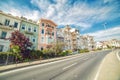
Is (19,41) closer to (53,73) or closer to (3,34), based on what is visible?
(3,34)

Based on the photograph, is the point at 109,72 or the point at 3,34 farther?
the point at 3,34

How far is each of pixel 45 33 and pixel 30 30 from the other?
6.73 meters

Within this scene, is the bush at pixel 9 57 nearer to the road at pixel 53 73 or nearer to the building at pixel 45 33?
the road at pixel 53 73

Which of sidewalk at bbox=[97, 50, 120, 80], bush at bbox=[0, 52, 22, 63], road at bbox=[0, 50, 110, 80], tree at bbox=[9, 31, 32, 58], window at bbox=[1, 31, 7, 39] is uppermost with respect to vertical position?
window at bbox=[1, 31, 7, 39]

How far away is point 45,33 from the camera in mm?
35875

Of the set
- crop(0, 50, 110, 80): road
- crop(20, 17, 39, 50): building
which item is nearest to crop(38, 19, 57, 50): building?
crop(20, 17, 39, 50): building

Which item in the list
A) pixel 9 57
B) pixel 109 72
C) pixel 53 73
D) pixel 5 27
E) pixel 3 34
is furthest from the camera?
pixel 3 34

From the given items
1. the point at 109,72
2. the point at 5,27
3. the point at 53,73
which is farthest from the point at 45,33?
the point at 109,72

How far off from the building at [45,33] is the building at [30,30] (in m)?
1.60

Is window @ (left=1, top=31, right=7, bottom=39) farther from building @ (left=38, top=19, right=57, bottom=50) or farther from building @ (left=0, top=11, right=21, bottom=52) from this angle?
building @ (left=38, top=19, right=57, bottom=50)

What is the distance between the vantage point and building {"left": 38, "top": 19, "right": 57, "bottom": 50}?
110 ft

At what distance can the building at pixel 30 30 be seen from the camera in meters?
29.1

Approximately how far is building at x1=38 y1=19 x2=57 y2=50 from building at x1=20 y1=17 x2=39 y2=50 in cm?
160

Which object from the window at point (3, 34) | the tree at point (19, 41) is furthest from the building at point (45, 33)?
the tree at point (19, 41)
